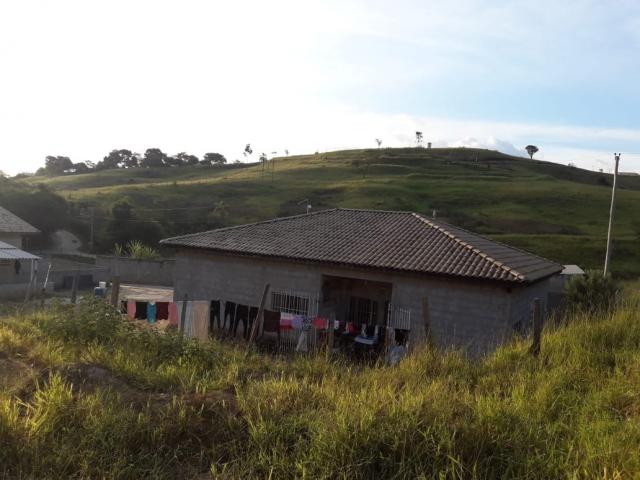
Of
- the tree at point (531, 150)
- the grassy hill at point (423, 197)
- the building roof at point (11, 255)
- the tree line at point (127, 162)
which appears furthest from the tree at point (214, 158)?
the building roof at point (11, 255)

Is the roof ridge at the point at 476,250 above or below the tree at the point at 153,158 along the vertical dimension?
below

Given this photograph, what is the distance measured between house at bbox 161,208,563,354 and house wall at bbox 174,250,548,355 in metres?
0.03

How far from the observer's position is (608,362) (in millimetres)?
6199

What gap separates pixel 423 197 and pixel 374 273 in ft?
165

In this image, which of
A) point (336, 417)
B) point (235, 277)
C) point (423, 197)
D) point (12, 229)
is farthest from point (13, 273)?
point (423, 197)

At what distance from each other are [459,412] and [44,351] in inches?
210

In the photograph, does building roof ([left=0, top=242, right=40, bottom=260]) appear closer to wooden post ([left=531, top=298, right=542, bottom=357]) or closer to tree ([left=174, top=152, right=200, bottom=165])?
wooden post ([left=531, top=298, right=542, bottom=357])

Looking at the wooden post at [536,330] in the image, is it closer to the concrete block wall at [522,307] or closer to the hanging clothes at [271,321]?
the concrete block wall at [522,307]

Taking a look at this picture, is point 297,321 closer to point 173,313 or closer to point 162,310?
point 173,313

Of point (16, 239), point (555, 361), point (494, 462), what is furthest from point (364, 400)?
point (16, 239)

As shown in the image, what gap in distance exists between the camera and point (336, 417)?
14.6 ft

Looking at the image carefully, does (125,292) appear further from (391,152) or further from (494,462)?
(391,152)

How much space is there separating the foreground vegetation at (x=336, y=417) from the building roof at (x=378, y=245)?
759cm

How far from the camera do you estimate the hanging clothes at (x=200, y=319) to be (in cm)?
1305
